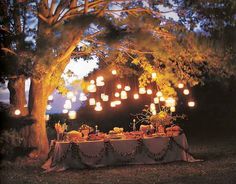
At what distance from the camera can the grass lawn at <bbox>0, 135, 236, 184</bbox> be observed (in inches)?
348

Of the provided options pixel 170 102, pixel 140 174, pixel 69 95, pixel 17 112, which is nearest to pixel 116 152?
pixel 140 174

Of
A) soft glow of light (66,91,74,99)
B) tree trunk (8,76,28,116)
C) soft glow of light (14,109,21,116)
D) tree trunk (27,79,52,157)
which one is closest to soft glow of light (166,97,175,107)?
soft glow of light (66,91,74,99)

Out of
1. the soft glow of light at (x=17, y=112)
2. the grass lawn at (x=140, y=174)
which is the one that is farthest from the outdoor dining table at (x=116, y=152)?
the soft glow of light at (x=17, y=112)

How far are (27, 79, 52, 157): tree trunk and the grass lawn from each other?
2040 millimetres

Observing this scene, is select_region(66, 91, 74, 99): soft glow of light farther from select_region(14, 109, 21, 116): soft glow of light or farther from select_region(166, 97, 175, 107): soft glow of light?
select_region(166, 97, 175, 107): soft glow of light

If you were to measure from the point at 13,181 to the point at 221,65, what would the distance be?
18.2ft

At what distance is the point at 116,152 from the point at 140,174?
4.79ft

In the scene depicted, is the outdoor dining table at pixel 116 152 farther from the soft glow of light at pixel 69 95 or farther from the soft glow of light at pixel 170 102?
the soft glow of light at pixel 69 95

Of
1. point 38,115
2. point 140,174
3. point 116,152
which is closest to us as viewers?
point 140,174

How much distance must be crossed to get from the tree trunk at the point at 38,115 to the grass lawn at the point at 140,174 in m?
2.04

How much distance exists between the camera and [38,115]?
1395 cm

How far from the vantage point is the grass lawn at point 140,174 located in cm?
885

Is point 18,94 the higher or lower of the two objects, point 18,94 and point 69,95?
the higher

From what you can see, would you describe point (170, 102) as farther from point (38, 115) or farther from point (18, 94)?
A: point (18, 94)
